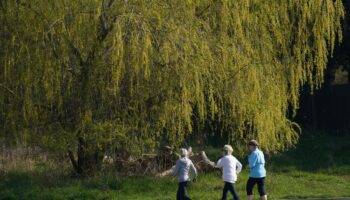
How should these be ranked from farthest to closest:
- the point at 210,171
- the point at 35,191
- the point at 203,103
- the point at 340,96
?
the point at 340,96, the point at 210,171, the point at 35,191, the point at 203,103

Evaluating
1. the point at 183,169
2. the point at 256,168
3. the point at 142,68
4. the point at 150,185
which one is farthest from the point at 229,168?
the point at 150,185

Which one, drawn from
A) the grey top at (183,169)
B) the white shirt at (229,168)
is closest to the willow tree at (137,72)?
the grey top at (183,169)

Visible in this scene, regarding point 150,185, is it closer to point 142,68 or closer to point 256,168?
point 256,168

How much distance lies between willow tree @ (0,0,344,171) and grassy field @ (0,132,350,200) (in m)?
1.01

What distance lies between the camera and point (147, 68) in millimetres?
13406

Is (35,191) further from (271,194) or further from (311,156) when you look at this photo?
(311,156)

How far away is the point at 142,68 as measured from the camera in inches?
533

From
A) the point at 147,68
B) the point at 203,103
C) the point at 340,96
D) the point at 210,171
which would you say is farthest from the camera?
the point at 340,96

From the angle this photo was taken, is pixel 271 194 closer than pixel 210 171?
Yes

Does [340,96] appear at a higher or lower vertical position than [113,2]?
lower

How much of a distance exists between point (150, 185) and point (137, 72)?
12.1 feet

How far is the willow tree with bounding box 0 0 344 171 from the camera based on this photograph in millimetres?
13773

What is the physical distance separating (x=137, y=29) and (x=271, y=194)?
538 cm

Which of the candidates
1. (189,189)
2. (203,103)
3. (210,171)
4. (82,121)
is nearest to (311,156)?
(210,171)
